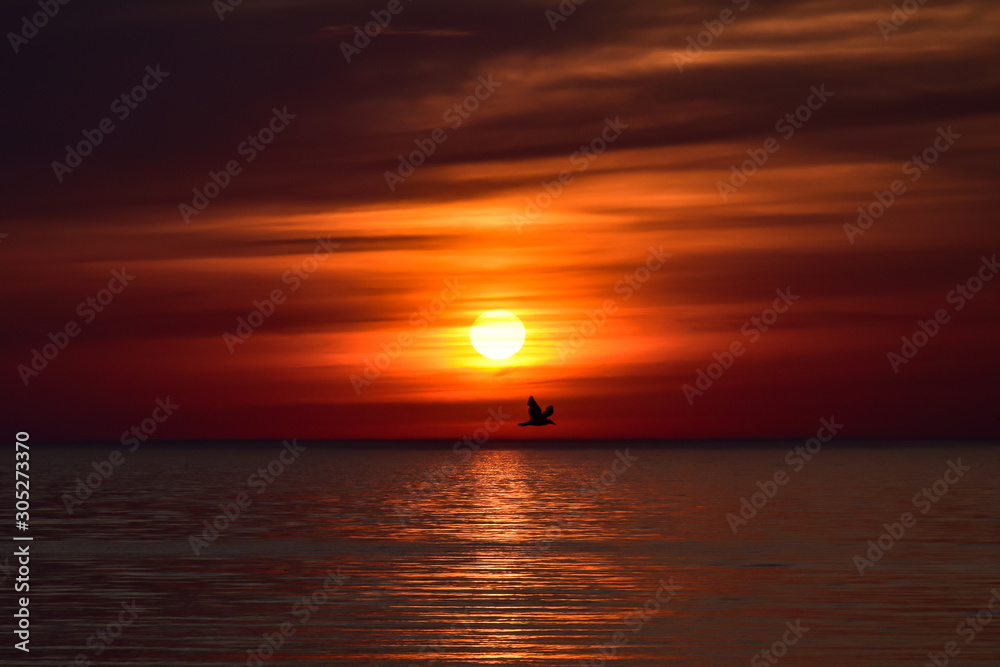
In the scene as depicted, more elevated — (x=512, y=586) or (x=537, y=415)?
(x=537, y=415)

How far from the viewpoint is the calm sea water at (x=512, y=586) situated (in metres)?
30.5

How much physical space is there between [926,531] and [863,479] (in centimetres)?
6788

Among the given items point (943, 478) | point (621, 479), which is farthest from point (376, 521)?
point (943, 478)

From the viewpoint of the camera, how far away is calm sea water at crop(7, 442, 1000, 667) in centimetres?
3052

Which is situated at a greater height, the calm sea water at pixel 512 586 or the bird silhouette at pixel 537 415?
the bird silhouette at pixel 537 415

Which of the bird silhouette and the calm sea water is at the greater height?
the bird silhouette

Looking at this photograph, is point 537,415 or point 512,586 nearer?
point 512,586

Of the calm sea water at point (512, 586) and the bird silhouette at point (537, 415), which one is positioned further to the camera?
the bird silhouette at point (537, 415)

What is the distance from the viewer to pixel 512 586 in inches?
1576

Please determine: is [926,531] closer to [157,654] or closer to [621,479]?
[157,654]

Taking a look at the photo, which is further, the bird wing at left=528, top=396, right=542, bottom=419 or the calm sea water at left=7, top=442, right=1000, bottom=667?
the bird wing at left=528, top=396, right=542, bottom=419

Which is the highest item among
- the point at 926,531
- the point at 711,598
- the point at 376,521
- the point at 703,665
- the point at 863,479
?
the point at 863,479

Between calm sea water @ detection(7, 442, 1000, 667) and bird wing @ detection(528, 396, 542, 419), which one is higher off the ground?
bird wing @ detection(528, 396, 542, 419)

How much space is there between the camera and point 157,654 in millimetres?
30250
